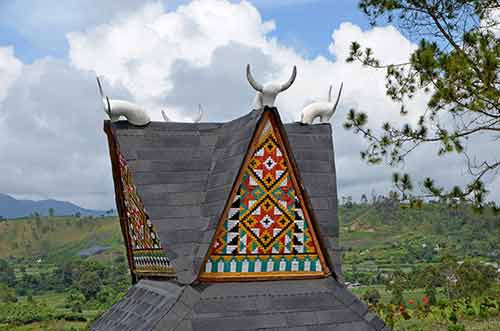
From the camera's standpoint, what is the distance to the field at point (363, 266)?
18375mm

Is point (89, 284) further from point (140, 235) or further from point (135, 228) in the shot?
point (140, 235)

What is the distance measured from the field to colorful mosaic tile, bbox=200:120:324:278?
8.68 ft

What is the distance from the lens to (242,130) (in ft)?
17.3

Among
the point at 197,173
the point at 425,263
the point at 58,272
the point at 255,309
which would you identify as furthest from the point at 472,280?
the point at 58,272

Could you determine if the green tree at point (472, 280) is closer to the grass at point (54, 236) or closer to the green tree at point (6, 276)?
the green tree at point (6, 276)

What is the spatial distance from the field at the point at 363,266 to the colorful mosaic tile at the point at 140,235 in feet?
9.66

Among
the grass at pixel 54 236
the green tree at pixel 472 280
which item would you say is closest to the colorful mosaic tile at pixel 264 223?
the green tree at pixel 472 280

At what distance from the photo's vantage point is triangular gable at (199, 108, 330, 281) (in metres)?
4.95

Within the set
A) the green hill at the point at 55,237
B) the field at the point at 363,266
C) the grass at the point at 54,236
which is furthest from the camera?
the grass at the point at 54,236

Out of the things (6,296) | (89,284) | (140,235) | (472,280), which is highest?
(140,235)

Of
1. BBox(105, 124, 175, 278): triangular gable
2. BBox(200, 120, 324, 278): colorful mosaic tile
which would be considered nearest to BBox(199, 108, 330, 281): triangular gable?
BBox(200, 120, 324, 278): colorful mosaic tile

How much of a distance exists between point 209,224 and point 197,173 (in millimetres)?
631

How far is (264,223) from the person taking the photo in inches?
198

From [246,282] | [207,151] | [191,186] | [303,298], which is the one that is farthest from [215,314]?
[207,151]
